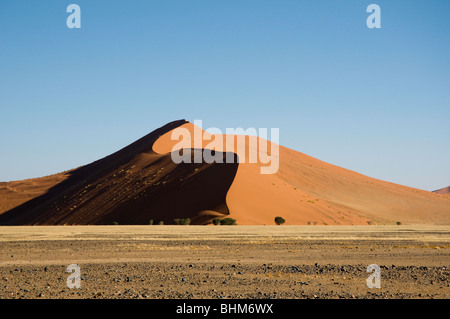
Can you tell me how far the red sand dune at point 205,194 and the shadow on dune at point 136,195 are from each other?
17 centimetres

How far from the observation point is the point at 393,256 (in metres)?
20.3

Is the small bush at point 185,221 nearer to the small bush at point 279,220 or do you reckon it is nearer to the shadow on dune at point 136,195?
the shadow on dune at point 136,195

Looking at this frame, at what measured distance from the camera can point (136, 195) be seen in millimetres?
76812

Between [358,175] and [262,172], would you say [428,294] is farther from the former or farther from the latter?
[358,175]

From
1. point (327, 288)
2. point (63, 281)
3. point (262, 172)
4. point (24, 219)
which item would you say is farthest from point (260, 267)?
point (24, 219)

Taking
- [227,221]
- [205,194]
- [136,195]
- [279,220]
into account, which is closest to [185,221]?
[227,221]

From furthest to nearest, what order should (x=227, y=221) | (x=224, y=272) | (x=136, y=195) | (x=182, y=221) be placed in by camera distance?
1. (x=136, y=195)
2. (x=182, y=221)
3. (x=227, y=221)
4. (x=224, y=272)

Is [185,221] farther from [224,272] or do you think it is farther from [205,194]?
[224,272]

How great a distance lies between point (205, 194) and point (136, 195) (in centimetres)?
1373

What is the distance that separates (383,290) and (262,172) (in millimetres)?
69951

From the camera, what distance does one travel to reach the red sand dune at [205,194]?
6544 centimetres

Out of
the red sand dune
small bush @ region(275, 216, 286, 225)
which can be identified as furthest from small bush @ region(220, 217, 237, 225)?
small bush @ region(275, 216, 286, 225)

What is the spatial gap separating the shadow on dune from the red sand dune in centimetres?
17

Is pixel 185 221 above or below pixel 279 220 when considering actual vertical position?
below
